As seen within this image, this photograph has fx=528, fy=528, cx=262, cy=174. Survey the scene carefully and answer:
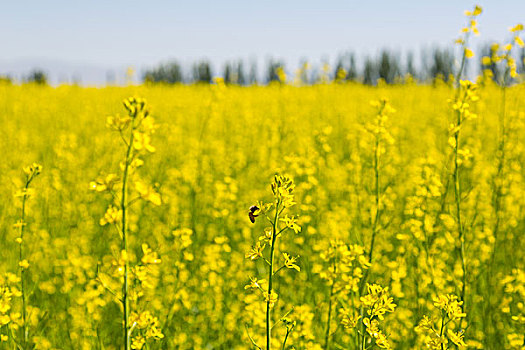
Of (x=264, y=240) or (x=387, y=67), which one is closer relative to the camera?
(x=264, y=240)

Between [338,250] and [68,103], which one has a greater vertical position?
[68,103]

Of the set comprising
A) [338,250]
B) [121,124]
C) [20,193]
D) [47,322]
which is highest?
[121,124]

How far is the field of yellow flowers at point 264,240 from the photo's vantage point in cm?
Answer: 179

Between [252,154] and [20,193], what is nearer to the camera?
[20,193]

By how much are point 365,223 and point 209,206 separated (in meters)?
1.43

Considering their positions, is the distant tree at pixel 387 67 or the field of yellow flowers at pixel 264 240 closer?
the field of yellow flowers at pixel 264 240

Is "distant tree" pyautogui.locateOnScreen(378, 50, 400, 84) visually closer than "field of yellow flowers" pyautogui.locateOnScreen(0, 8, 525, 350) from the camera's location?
No

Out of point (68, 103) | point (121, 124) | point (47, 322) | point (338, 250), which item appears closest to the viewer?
point (121, 124)

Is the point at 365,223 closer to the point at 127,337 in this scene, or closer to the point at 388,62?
the point at 127,337

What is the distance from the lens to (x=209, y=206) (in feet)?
15.5

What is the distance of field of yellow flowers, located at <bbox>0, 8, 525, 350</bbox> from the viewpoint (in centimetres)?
179

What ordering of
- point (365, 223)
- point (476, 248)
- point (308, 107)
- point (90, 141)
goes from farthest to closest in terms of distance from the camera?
point (308, 107) → point (90, 141) → point (365, 223) → point (476, 248)

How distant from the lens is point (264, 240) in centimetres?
171

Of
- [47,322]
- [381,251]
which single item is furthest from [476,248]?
[47,322]
